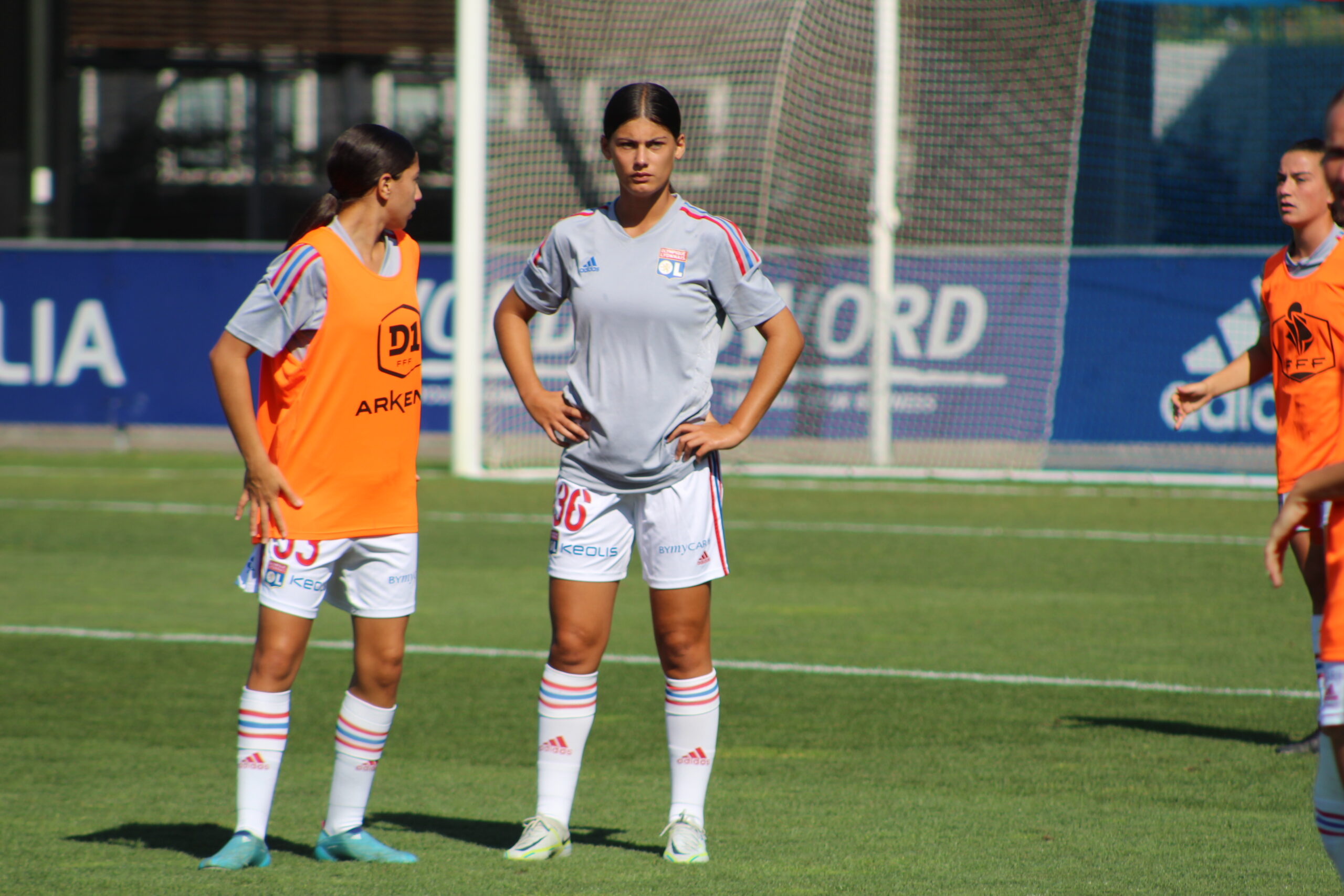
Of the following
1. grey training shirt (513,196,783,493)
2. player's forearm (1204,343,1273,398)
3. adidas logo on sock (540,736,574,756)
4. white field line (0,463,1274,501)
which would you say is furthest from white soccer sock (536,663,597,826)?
white field line (0,463,1274,501)

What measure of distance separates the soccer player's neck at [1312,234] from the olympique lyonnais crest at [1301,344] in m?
0.18

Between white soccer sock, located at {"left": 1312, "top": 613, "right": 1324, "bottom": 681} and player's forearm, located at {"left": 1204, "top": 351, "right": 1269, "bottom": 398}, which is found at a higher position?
player's forearm, located at {"left": 1204, "top": 351, "right": 1269, "bottom": 398}

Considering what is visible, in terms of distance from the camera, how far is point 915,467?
15.7m

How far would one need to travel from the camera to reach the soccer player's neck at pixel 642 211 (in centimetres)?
428

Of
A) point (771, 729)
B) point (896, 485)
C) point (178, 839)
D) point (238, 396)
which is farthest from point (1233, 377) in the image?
point (896, 485)

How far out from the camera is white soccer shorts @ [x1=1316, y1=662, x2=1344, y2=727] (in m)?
2.80

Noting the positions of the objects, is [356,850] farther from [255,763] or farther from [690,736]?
[690,736]

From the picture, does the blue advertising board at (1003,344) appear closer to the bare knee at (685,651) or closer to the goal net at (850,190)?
the goal net at (850,190)

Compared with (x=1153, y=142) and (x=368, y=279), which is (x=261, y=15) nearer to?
(x=1153, y=142)

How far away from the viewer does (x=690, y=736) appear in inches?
173

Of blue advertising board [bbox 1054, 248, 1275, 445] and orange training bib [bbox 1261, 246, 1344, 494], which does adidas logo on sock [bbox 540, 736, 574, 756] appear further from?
blue advertising board [bbox 1054, 248, 1275, 445]

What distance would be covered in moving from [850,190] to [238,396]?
→ 42.4 ft

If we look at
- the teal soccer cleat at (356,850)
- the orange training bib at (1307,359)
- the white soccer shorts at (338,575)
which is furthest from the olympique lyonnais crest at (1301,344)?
the teal soccer cleat at (356,850)

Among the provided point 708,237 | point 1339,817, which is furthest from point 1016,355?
point 1339,817
